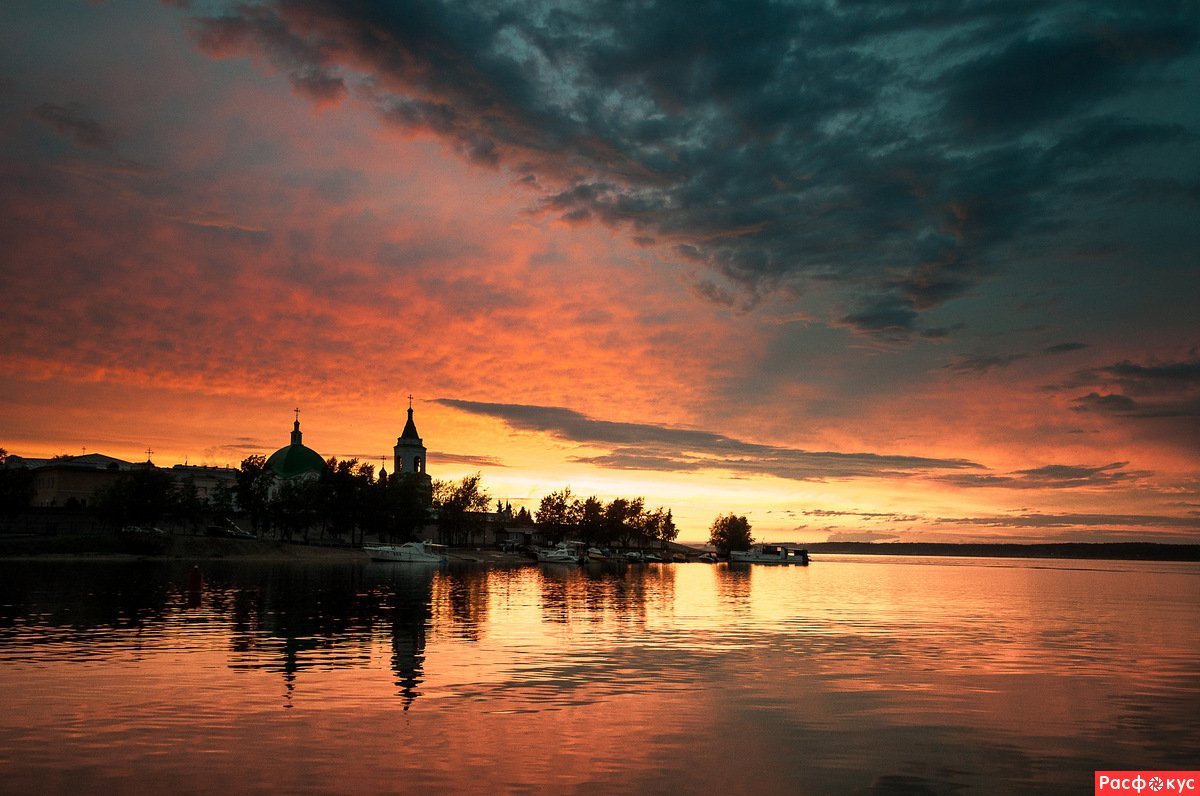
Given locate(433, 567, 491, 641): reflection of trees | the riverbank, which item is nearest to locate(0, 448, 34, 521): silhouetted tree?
the riverbank

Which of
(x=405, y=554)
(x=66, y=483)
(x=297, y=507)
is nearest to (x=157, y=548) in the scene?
(x=405, y=554)

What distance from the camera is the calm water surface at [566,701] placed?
64.7ft

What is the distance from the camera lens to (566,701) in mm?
27688

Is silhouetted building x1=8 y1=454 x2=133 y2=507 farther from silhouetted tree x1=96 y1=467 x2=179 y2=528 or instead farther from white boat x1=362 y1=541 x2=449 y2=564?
white boat x1=362 y1=541 x2=449 y2=564

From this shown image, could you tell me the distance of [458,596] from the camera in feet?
243

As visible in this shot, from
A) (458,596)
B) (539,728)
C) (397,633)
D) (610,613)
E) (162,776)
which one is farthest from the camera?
(458,596)

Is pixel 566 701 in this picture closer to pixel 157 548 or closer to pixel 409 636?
pixel 409 636

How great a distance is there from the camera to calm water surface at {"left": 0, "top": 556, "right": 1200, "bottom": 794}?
64.7 ft

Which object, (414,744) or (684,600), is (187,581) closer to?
(684,600)

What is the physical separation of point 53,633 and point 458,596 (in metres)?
35.7

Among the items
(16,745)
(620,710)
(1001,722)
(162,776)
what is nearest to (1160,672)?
(1001,722)

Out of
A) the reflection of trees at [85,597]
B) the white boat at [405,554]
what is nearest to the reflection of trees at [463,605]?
the reflection of trees at [85,597]

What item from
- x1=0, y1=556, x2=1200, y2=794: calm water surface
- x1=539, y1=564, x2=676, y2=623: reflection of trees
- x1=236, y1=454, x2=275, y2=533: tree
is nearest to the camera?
x1=0, y1=556, x2=1200, y2=794: calm water surface

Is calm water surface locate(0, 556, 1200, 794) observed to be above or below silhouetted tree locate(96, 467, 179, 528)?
below
